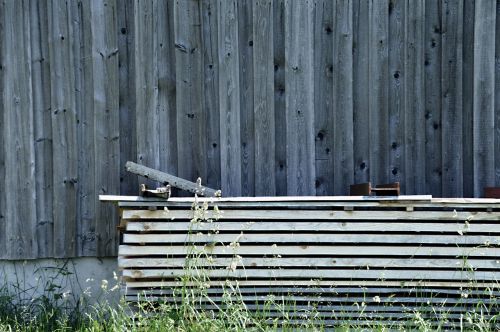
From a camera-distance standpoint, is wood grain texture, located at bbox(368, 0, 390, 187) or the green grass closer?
the green grass

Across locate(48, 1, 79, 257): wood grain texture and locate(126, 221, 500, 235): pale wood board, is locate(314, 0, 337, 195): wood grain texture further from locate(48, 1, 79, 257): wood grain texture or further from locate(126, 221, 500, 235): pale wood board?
locate(48, 1, 79, 257): wood grain texture

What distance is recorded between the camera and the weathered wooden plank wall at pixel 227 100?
243 inches

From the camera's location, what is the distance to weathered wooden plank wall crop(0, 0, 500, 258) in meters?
6.18

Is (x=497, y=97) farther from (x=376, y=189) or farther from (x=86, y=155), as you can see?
(x=86, y=155)

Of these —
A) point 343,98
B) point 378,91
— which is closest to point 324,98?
point 343,98

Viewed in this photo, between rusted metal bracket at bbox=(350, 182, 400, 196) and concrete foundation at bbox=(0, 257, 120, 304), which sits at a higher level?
rusted metal bracket at bbox=(350, 182, 400, 196)

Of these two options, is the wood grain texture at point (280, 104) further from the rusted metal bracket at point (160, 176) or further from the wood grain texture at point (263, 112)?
the rusted metal bracket at point (160, 176)

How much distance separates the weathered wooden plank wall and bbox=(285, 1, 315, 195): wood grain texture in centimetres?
1

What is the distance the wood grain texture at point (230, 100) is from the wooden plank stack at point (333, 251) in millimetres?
647

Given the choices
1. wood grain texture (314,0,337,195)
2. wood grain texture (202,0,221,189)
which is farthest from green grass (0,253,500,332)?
wood grain texture (314,0,337,195)

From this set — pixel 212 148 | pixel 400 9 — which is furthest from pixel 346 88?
pixel 212 148

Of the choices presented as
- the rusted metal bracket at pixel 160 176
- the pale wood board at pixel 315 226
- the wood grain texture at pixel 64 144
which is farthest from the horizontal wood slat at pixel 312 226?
the wood grain texture at pixel 64 144

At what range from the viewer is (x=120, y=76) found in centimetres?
623

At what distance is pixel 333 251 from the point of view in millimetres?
5453
